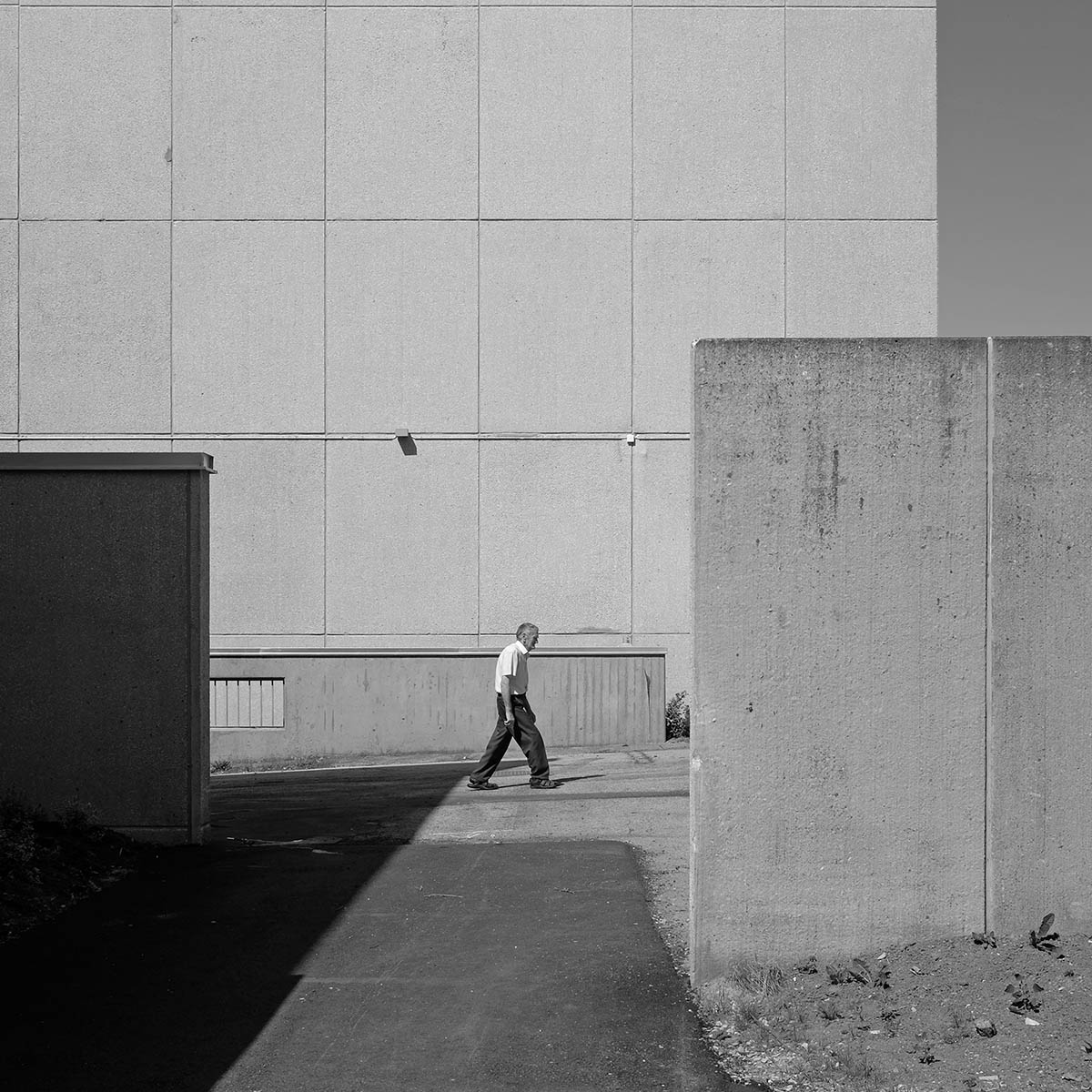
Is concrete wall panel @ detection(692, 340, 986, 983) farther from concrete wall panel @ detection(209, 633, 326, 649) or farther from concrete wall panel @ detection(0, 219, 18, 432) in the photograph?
concrete wall panel @ detection(0, 219, 18, 432)

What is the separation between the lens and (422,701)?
70.4 ft

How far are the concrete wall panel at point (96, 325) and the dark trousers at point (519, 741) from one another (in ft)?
32.7

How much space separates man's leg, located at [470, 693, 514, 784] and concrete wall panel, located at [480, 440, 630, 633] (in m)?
7.11

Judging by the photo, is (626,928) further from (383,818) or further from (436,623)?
(436,623)

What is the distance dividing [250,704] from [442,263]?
25.0 feet

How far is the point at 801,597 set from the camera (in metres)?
7.01

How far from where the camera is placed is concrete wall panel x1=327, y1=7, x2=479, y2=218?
72.4ft

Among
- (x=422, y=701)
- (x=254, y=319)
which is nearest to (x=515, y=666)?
(x=422, y=701)

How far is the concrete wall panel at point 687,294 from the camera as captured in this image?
22.2m

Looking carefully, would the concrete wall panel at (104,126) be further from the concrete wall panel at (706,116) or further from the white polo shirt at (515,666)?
the white polo shirt at (515,666)

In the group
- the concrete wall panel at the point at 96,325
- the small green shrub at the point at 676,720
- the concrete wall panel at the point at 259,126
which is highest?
the concrete wall panel at the point at 259,126

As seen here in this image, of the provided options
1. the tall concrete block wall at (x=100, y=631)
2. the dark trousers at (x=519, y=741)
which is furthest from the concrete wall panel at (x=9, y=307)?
the tall concrete block wall at (x=100, y=631)

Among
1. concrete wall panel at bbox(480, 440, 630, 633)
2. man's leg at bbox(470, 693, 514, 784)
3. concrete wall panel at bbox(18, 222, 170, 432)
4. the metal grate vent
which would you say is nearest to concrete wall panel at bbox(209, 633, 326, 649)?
the metal grate vent

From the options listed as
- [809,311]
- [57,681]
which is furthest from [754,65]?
[57,681]
